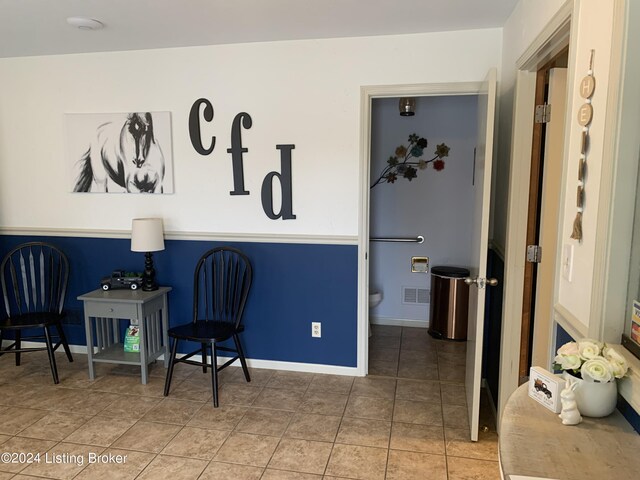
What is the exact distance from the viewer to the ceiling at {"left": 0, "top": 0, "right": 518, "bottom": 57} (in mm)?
2408

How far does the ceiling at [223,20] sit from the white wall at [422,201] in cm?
135

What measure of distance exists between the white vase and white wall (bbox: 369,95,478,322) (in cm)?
304

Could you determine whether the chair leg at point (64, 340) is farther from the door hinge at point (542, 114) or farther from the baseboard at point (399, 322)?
the door hinge at point (542, 114)

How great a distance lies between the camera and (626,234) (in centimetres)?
125

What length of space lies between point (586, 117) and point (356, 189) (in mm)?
1767

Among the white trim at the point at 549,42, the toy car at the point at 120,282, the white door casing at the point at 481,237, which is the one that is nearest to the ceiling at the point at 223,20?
the white trim at the point at 549,42

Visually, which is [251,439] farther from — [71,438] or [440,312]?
[440,312]

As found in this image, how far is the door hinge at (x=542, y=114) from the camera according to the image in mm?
2281

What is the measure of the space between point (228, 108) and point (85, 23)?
953mm

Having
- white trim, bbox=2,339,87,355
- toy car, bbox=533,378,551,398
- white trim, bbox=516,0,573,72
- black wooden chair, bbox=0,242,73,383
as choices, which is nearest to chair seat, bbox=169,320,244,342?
black wooden chair, bbox=0,242,73,383

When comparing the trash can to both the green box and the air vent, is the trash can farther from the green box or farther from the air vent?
the green box

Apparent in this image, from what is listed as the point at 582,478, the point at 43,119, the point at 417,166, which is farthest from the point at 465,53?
the point at 43,119

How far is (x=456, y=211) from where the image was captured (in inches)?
165

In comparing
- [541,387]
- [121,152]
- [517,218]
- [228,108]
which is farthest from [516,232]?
[121,152]
